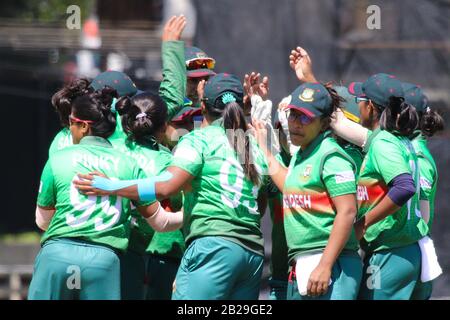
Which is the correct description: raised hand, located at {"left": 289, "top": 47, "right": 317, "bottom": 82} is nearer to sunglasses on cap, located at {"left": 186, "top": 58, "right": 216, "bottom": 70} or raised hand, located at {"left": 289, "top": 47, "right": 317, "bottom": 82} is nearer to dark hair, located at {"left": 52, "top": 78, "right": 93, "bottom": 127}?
sunglasses on cap, located at {"left": 186, "top": 58, "right": 216, "bottom": 70}

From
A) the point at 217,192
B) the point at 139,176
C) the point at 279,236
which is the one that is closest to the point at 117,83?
the point at 139,176

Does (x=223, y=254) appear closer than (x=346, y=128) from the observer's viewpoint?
Yes

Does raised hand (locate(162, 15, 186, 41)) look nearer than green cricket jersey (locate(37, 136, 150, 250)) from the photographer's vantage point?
No

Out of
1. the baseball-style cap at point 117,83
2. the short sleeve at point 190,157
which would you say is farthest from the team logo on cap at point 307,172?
the baseball-style cap at point 117,83

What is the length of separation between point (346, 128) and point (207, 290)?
1.38 metres

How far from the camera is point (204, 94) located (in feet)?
21.0

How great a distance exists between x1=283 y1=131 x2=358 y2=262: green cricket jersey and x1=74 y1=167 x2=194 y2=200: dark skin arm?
579mm

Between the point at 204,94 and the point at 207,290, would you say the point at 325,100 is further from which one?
the point at 207,290

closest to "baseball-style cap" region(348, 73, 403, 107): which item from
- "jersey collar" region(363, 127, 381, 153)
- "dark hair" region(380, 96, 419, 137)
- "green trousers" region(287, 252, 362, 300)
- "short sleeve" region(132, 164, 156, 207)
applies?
"dark hair" region(380, 96, 419, 137)

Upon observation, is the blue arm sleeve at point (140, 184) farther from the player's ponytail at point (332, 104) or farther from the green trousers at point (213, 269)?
the player's ponytail at point (332, 104)

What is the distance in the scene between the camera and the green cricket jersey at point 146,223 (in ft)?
21.8

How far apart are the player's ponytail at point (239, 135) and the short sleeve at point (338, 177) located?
0.52 meters

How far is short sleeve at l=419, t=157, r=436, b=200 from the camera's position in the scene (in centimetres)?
685
